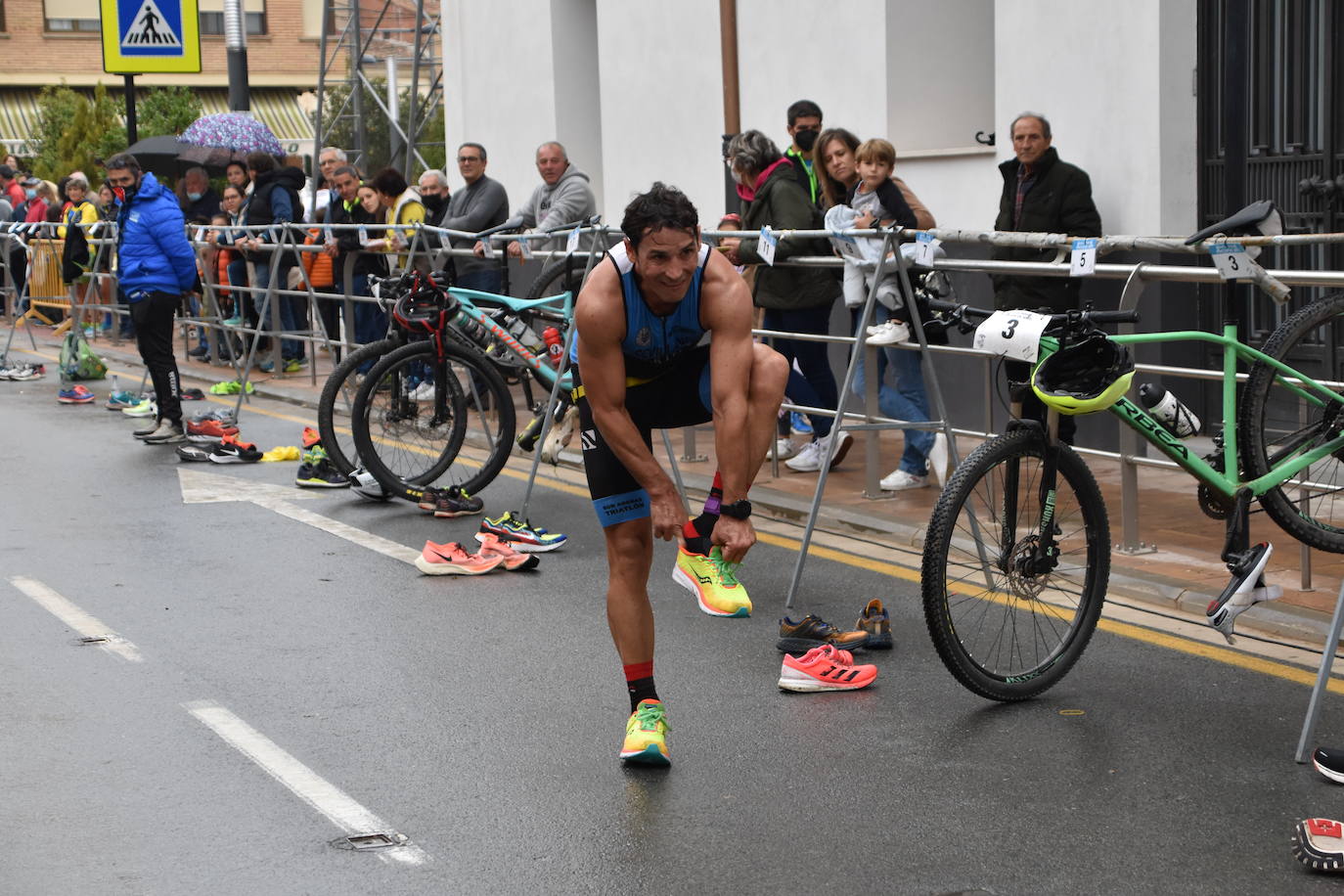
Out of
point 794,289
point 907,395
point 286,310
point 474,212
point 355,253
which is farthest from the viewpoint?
point 286,310

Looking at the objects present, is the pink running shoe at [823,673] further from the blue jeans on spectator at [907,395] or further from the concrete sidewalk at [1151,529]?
the blue jeans on spectator at [907,395]

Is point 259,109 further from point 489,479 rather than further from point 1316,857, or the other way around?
point 1316,857

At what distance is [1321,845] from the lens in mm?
4496

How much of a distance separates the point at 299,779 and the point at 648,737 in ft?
3.60

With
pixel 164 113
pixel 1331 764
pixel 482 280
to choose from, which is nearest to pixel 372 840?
pixel 1331 764

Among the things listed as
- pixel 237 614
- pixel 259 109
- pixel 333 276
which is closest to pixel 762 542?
A: pixel 237 614

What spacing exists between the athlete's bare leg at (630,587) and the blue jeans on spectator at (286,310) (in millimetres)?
11802

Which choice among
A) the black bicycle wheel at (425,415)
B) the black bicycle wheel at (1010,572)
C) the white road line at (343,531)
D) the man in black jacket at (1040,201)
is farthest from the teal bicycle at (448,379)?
the black bicycle wheel at (1010,572)

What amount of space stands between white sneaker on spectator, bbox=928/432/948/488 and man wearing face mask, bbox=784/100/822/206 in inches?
72.8

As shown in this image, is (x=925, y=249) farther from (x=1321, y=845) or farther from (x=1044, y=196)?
(x=1321, y=845)

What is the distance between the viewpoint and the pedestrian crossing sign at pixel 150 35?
20.0 metres

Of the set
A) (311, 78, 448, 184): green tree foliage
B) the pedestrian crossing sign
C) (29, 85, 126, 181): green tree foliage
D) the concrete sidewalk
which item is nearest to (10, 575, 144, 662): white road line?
the concrete sidewalk

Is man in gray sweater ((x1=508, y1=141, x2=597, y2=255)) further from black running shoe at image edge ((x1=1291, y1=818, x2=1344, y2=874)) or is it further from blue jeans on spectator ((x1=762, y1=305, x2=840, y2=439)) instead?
black running shoe at image edge ((x1=1291, y1=818, x2=1344, y2=874))

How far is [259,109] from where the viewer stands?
53438 millimetres
